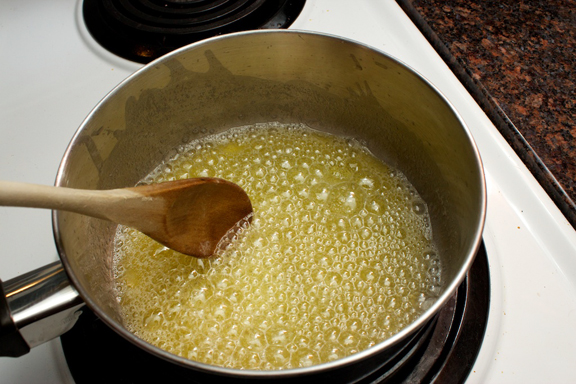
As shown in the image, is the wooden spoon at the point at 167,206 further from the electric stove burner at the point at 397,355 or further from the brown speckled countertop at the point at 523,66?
the brown speckled countertop at the point at 523,66

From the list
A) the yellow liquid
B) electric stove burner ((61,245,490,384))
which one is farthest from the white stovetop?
the yellow liquid

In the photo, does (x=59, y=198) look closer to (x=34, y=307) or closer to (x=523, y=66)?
(x=34, y=307)

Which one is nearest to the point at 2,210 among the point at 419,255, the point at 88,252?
the point at 88,252

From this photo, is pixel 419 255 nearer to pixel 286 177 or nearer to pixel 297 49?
pixel 286 177

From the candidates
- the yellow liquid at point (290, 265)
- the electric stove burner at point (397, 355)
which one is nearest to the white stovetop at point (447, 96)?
the electric stove burner at point (397, 355)

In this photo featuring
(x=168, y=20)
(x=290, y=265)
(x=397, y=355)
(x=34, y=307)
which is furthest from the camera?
(x=168, y=20)

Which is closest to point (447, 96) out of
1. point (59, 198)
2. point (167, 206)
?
point (167, 206)
